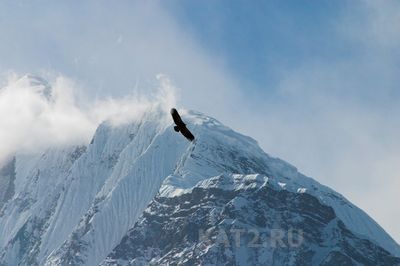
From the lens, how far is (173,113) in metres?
115

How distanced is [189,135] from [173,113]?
358cm

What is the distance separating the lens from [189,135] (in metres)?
117
